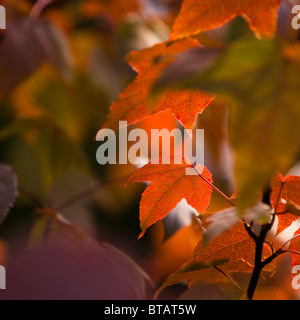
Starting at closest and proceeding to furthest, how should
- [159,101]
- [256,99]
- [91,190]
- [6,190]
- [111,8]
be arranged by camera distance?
[256,99], [159,101], [6,190], [91,190], [111,8]

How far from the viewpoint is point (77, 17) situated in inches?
44.1

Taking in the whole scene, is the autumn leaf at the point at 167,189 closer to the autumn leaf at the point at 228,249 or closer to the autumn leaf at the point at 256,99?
the autumn leaf at the point at 228,249

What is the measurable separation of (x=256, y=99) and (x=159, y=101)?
0.44ft

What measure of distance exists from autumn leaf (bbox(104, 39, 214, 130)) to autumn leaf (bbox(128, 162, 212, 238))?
5 centimetres

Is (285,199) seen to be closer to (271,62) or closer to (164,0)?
(271,62)

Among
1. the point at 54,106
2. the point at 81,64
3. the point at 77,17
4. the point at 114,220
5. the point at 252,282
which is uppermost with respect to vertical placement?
the point at 77,17

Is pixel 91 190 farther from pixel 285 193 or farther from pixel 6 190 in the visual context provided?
pixel 285 193

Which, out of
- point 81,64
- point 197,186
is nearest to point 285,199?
point 197,186

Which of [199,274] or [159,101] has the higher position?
[159,101]

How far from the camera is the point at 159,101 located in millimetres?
408

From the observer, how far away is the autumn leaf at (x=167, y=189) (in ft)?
1.38

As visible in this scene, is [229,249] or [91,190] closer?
[229,249]

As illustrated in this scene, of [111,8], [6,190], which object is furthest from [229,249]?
[111,8]

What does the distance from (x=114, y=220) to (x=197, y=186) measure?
0.64 metres
